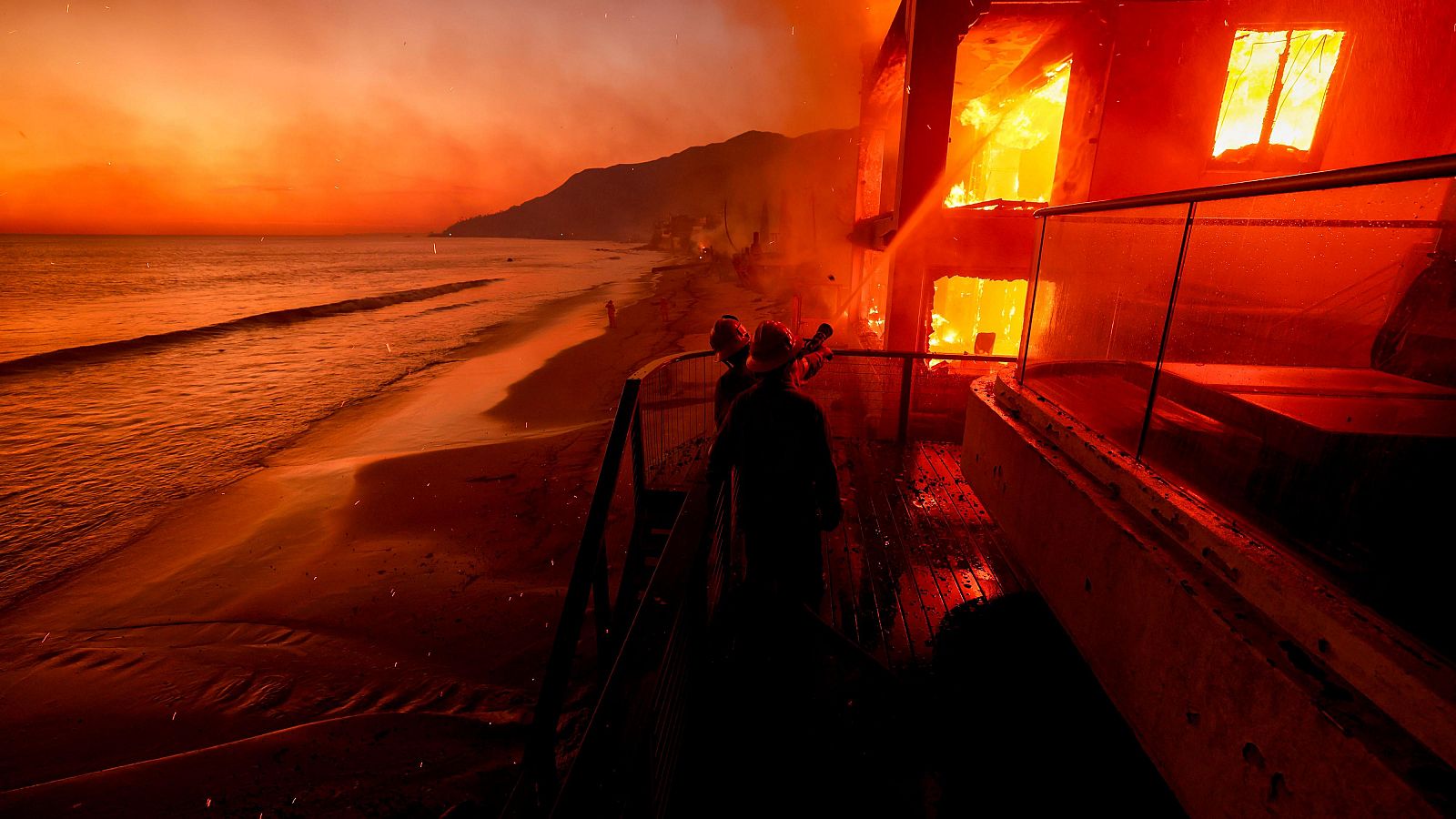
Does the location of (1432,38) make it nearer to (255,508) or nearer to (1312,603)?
(1312,603)

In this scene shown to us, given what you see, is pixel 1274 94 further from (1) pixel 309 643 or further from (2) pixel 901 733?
(1) pixel 309 643

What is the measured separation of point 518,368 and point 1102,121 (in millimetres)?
17249

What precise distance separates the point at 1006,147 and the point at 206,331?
121ft

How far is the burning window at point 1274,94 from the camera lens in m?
8.44

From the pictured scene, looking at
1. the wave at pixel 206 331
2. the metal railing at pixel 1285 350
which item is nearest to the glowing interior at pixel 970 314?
the metal railing at pixel 1285 350

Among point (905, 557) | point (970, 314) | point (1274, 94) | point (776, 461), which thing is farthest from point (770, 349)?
point (970, 314)

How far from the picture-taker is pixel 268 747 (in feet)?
14.1

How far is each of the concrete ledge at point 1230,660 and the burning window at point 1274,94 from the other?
31.5 feet

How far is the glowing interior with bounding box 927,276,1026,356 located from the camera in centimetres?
1291

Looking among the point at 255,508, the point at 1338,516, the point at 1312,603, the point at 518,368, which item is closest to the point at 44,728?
the point at 255,508

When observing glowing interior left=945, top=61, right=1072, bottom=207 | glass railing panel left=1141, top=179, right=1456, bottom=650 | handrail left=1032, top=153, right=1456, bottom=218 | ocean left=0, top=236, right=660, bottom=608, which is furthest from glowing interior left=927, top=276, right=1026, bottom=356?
ocean left=0, top=236, right=660, bottom=608

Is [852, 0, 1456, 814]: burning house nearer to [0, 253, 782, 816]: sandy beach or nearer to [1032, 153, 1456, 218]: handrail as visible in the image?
[1032, 153, 1456, 218]: handrail

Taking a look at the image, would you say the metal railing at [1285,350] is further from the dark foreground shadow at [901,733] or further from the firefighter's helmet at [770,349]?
the firefighter's helmet at [770,349]

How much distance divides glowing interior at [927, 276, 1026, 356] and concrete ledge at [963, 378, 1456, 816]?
412 inches
